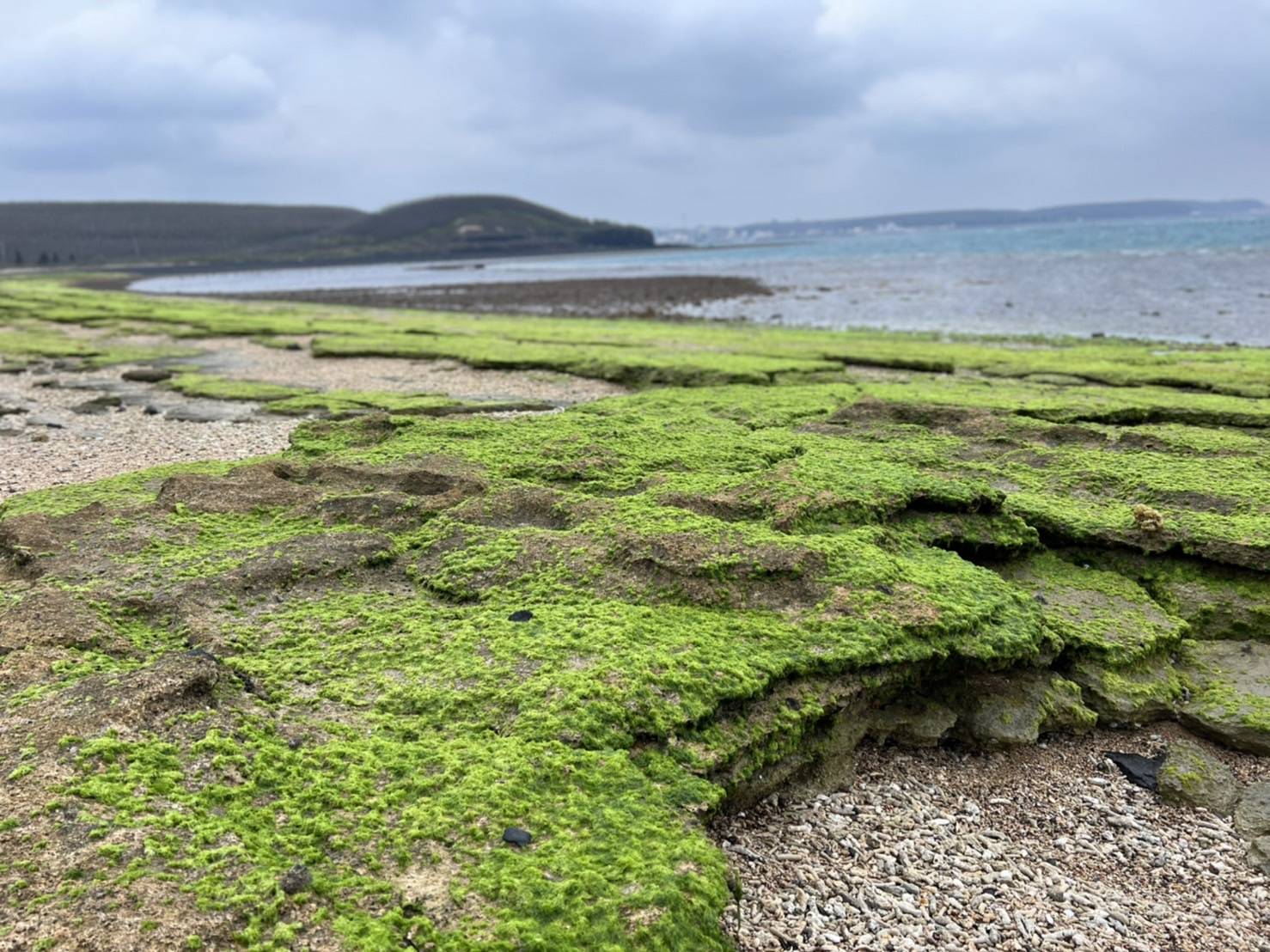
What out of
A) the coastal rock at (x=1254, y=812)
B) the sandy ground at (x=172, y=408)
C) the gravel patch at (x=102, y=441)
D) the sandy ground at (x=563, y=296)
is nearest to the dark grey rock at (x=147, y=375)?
the sandy ground at (x=172, y=408)

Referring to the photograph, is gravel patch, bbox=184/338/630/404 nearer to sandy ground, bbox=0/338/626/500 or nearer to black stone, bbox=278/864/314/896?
sandy ground, bbox=0/338/626/500

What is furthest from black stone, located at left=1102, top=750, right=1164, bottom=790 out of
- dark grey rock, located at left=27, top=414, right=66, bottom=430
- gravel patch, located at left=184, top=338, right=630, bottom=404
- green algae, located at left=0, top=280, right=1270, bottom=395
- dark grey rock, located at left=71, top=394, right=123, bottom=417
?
dark grey rock, located at left=71, top=394, right=123, bottom=417

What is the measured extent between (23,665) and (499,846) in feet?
9.46

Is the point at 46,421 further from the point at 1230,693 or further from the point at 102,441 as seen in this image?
the point at 1230,693

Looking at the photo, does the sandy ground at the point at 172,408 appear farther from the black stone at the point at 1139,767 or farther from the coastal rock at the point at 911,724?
the black stone at the point at 1139,767

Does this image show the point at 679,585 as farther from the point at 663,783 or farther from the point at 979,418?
the point at 979,418

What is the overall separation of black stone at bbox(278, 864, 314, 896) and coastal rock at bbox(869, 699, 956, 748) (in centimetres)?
334

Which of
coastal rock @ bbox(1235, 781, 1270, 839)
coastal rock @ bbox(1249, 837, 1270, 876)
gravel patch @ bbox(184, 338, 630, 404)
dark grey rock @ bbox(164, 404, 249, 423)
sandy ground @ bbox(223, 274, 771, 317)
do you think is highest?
dark grey rock @ bbox(164, 404, 249, 423)

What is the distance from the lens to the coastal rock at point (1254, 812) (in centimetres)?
488

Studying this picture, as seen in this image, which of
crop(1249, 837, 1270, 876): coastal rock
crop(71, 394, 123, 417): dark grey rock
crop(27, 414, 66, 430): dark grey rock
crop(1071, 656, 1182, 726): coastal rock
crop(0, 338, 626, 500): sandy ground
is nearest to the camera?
crop(1249, 837, 1270, 876): coastal rock

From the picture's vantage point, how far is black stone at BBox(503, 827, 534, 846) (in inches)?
149

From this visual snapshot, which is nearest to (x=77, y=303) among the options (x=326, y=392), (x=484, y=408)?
(x=326, y=392)

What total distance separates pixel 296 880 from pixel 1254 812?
5.12 meters

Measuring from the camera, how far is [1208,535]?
7090 millimetres
